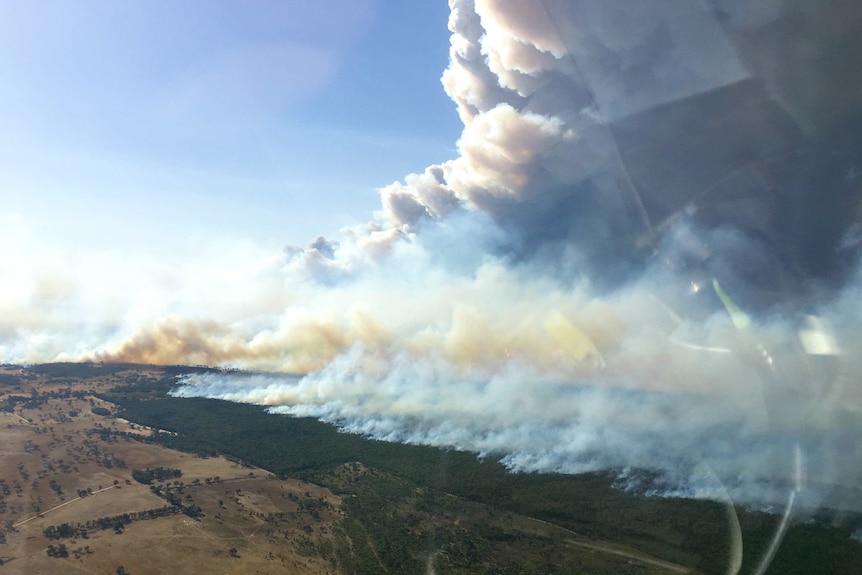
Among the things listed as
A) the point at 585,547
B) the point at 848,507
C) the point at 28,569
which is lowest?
the point at 28,569

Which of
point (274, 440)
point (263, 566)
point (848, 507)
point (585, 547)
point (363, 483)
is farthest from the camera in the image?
point (274, 440)

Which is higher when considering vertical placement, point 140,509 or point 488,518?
point 488,518

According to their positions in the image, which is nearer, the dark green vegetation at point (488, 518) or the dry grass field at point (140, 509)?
the dry grass field at point (140, 509)

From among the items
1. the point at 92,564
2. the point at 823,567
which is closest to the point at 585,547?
the point at 823,567

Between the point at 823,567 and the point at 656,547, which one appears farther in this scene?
the point at 656,547

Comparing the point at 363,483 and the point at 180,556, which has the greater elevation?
the point at 363,483

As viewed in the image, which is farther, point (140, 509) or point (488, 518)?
point (140, 509)

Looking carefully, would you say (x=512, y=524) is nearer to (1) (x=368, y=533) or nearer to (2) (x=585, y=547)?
(2) (x=585, y=547)

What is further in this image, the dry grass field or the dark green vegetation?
the dark green vegetation
